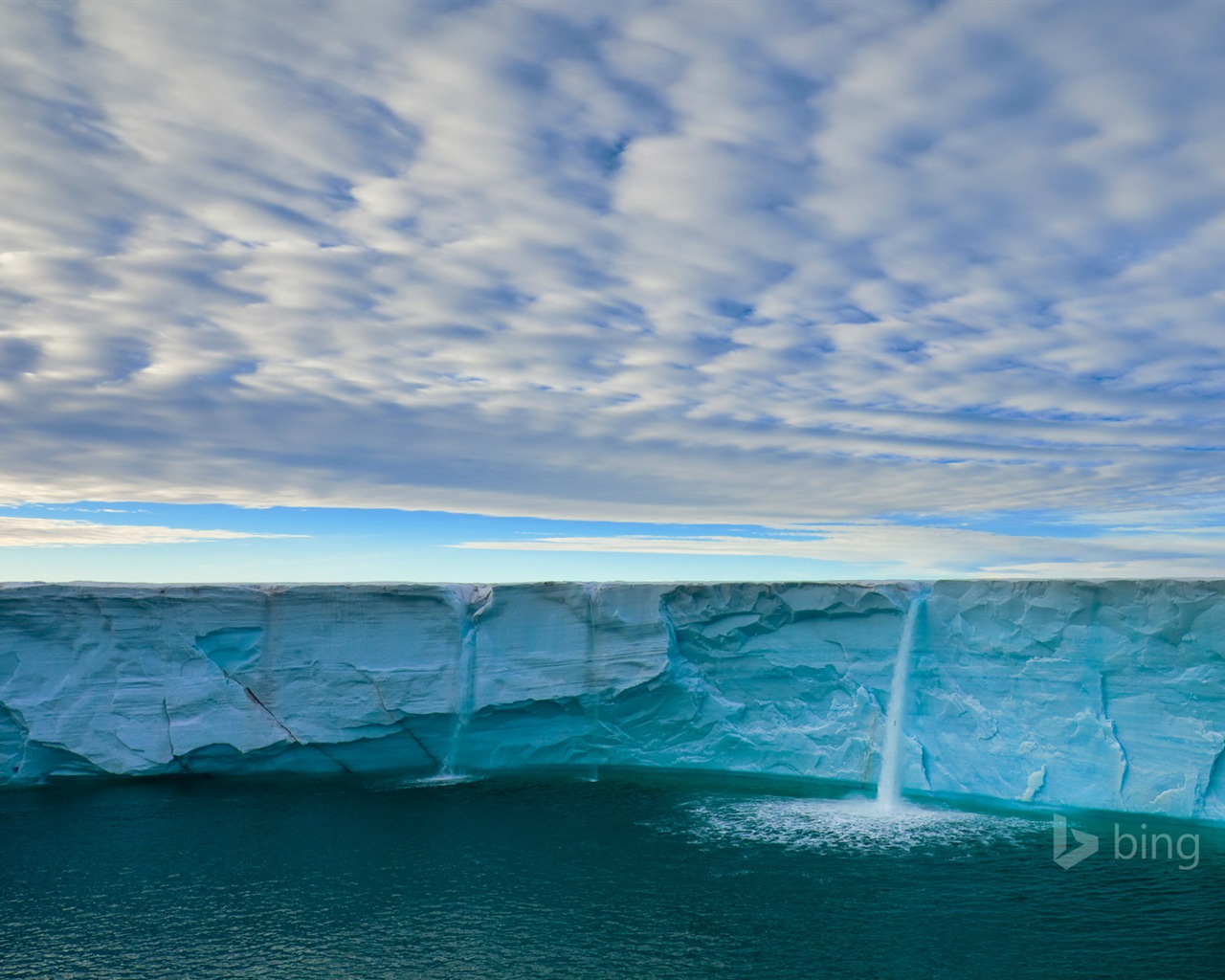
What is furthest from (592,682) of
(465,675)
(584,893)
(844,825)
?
(584,893)

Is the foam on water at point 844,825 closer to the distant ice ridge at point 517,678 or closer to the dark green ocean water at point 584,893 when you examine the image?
the dark green ocean water at point 584,893

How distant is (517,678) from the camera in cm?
1844

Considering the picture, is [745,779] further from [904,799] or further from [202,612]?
[202,612]

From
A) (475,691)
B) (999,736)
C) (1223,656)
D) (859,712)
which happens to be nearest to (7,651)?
(475,691)

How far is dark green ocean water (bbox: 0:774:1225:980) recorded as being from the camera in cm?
941

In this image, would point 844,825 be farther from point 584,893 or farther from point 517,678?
point 517,678

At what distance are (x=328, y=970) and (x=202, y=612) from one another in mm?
10891

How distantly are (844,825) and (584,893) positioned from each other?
481cm

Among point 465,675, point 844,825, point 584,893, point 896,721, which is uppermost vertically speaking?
point 465,675

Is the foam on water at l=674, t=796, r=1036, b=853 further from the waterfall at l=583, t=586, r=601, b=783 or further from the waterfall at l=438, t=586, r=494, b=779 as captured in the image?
the waterfall at l=438, t=586, r=494, b=779

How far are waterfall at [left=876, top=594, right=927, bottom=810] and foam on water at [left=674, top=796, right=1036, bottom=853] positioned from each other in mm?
346

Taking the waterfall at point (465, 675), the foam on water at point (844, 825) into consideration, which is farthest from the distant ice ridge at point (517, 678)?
the foam on water at point (844, 825)

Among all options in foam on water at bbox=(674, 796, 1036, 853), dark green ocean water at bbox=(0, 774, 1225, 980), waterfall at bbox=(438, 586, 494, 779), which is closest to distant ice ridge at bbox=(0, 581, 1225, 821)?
waterfall at bbox=(438, 586, 494, 779)

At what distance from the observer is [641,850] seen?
41.9ft
